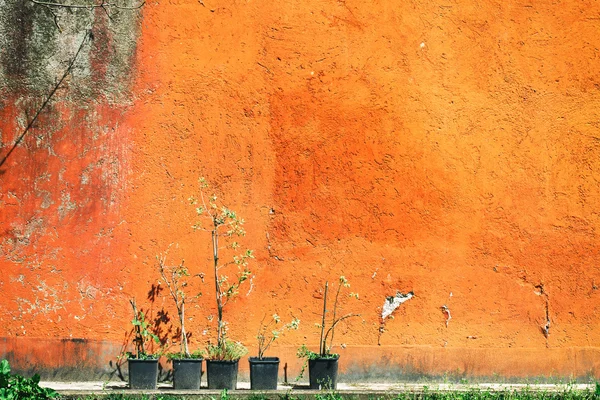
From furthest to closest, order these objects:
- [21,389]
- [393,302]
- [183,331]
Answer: [393,302] → [183,331] → [21,389]

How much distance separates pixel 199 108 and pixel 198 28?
29.2 inches

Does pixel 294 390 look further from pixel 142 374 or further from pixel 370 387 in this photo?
pixel 142 374

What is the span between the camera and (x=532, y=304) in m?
6.50

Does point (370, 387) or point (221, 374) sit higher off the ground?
point (221, 374)

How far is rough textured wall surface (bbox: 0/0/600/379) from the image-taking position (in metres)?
6.28

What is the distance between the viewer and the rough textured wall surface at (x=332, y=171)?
6.28m

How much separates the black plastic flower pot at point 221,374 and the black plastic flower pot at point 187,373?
4.1 inches

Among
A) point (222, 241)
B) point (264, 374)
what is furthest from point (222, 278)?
point (264, 374)

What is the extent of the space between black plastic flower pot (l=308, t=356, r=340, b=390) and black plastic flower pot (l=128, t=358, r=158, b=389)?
1254 mm

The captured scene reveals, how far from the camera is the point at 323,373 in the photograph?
18.9ft

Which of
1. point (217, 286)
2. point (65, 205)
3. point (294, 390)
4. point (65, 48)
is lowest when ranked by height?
point (294, 390)

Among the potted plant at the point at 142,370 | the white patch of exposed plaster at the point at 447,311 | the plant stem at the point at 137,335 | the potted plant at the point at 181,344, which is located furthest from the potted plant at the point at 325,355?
the plant stem at the point at 137,335

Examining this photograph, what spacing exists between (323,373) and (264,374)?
476 mm

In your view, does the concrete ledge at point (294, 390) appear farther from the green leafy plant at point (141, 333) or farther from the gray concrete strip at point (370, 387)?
the green leafy plant at point (141, 333)
